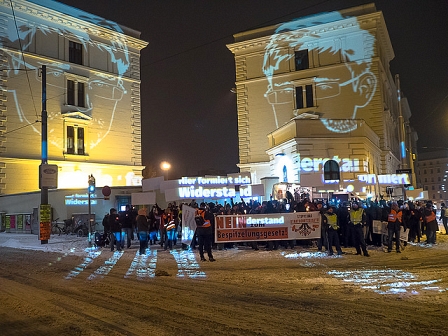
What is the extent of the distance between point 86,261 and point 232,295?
7850mm

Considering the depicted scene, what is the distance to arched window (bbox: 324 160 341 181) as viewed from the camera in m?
27.5

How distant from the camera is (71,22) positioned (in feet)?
118

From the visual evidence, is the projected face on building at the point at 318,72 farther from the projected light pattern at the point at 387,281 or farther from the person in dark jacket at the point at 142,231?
the projected light pattern at the point at 387,281

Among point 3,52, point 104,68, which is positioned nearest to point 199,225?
point 3,52

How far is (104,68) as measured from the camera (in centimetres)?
3906

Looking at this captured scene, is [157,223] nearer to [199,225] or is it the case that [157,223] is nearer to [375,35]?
[199,225]

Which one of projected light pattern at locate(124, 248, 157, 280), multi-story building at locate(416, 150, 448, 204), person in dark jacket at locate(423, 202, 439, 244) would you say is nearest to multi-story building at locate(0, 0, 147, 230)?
projected light pattern at locate(124, 248, 157, 280)

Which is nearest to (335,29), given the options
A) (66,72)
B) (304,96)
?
(304,96)

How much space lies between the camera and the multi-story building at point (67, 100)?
32.2 metres

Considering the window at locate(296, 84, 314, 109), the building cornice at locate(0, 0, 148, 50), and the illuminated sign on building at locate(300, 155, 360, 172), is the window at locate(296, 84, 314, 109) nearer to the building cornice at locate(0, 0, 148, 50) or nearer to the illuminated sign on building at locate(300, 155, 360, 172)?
the illuminated sign on building at locate(300, 155, 360, 172)

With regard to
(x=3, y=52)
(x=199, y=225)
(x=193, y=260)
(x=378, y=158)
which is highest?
(x=3, y=52)

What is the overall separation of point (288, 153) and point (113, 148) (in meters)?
18.3

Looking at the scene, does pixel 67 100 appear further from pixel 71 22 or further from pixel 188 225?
pixel 188 225

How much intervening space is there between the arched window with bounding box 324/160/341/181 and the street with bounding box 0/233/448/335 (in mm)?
13222
